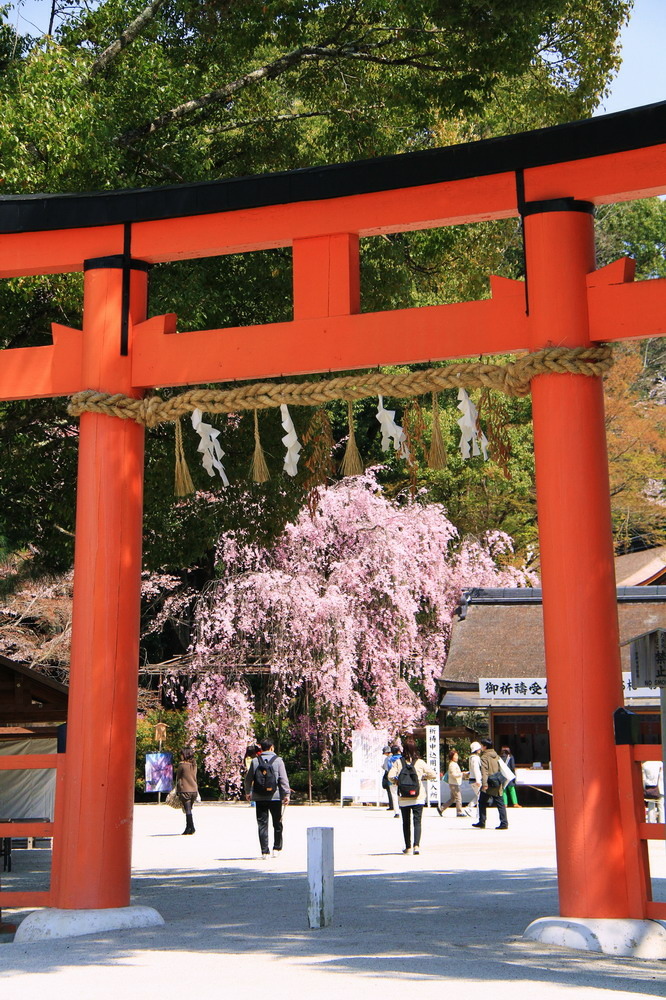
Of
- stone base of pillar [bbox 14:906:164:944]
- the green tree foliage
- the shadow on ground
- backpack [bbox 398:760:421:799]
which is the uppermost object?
the green tree foliage

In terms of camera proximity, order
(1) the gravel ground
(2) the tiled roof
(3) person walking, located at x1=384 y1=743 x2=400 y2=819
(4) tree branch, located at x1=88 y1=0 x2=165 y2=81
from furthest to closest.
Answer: (2) the tiled roof < (3) person walking, located at x1=384 y1=743 x2=400 y2=819 < (4) tree branch, located at x1=88 y1=0 x2=165 y2=81 < (1) the gravel ground

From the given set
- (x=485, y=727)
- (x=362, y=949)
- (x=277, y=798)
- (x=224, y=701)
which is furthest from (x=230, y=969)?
(x=485, y=727)

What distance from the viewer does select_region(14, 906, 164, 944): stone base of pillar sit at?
22.4ft

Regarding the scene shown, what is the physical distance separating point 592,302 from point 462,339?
83 cm

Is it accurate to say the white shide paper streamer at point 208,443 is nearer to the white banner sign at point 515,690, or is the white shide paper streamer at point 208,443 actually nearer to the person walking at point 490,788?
the person walking at point 490,788

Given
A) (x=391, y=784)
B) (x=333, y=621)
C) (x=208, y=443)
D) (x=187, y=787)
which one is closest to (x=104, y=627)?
(x=208, y=443)

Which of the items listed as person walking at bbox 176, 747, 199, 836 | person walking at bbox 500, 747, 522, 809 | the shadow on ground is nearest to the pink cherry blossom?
person walking at bbox 500, 747, 522, 809

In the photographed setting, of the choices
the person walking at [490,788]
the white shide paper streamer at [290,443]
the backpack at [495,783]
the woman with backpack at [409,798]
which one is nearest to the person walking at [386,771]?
the person walking at [490,788]

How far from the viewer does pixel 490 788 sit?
17.5 meters

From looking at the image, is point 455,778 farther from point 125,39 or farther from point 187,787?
point 125,39

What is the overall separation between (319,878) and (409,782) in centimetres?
638

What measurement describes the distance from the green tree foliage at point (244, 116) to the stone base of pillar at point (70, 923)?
5.70 meters

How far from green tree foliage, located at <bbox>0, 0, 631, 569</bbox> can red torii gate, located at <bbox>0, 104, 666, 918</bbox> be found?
2.77m

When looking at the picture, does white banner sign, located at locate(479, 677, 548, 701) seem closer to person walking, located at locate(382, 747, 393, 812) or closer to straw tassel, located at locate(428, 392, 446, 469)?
person walking, located at locate(382, 747, 393, 812)
